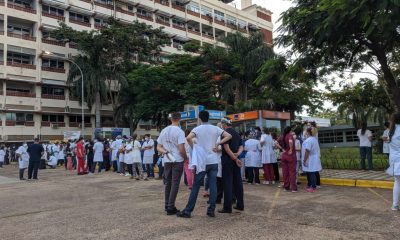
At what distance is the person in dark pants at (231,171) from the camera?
681 centimetres

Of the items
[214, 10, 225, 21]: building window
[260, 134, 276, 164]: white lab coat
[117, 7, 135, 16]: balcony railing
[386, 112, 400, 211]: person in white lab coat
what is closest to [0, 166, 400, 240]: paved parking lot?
[386, 112, 400, 211]: person in white lab coat

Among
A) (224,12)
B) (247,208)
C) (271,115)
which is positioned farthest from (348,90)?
(224,12)

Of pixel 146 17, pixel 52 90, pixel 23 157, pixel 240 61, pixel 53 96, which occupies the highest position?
pixel 146 17

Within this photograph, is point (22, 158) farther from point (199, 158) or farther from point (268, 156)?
point (199, 158)

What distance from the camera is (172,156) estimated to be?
6859mm

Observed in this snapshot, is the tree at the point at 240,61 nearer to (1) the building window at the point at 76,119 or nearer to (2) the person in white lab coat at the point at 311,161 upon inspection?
(1) the building window at the point at 76,119

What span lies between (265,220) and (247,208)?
3.81 feet

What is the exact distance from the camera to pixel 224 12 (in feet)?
209

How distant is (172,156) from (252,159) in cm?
479

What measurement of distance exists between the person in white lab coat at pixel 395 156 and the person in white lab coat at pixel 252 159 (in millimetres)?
4841

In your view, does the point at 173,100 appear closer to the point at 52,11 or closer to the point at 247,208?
the point at 52,11

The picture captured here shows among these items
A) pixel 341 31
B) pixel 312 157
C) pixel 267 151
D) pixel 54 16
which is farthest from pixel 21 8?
pixel 312 157

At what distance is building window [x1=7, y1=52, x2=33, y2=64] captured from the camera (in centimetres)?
4019

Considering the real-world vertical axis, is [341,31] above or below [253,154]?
above
